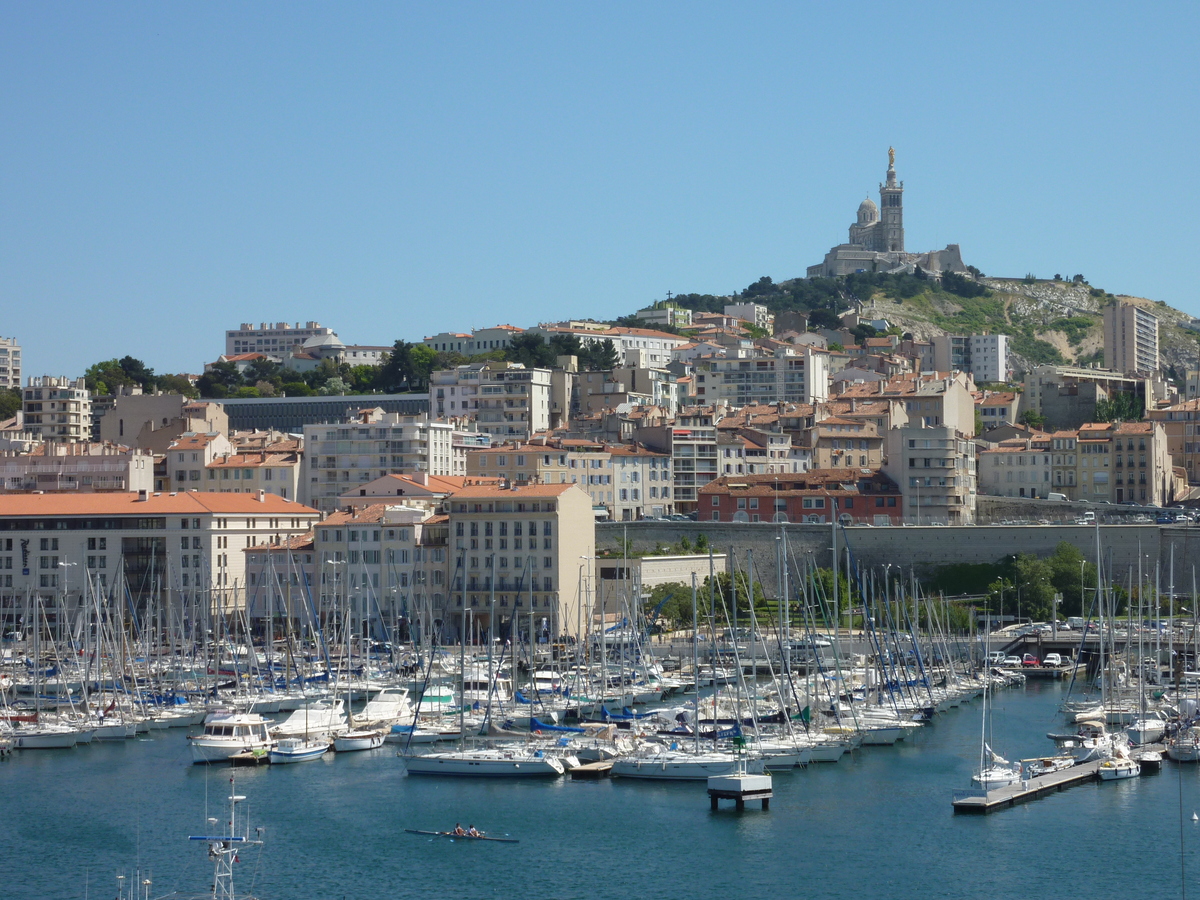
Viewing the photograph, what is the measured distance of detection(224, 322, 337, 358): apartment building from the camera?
14525 centimetres

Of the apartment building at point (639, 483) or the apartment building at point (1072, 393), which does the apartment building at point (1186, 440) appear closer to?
the apartment building at point (1072, 393)

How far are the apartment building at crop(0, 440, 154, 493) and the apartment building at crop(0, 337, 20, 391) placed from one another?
74.3 m

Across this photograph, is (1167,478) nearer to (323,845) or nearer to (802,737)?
(802,737)

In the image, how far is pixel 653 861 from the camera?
3500 cm

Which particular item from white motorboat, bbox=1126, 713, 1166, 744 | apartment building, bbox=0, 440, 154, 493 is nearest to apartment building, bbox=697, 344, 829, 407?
apartment building, bbox=0, 440, 154, 493

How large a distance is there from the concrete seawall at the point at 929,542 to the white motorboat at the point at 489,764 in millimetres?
25921

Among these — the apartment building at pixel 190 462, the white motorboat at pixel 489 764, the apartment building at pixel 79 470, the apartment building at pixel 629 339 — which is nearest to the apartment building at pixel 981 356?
the apartment building at pixel 629 339

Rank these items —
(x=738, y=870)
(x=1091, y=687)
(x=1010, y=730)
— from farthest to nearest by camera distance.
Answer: (x=1091, y=687), (x=1010, y=730), (x=738, y=870)

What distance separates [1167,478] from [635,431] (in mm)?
24098

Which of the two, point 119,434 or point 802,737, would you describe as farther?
point 119,434

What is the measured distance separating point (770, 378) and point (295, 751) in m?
66.6

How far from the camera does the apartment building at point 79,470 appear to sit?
81250 mm

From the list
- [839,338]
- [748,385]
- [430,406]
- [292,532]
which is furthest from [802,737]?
[839,338]

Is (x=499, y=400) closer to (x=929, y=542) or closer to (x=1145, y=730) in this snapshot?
(x=929, y=542)
